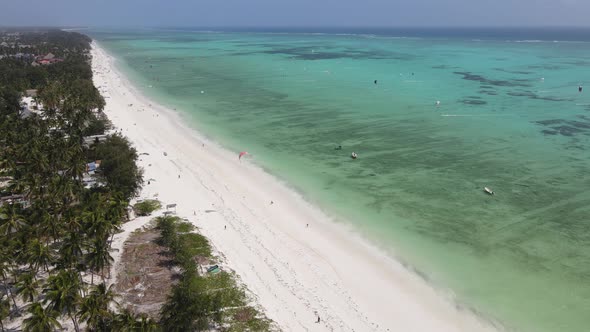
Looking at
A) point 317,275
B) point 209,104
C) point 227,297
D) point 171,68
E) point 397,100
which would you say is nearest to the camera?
point 227,297

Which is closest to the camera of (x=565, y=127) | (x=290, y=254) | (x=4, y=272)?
(x=4, y=272)

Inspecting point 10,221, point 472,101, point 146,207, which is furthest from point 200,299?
point 472,101

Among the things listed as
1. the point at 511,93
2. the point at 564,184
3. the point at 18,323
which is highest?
the point at 511,93

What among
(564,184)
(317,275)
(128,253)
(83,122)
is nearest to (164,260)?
(128,253)

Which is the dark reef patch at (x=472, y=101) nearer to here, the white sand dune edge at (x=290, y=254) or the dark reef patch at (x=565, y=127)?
the dark reef patch at (x=565, y=127)

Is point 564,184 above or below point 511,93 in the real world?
below

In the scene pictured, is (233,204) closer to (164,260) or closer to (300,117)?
(164,260)

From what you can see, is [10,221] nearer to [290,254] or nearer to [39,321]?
[39,321]

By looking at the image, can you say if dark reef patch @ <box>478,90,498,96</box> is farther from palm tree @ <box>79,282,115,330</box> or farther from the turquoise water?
palm tree @ <box>79,282,115,330</box>
